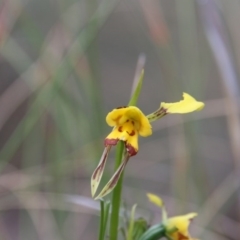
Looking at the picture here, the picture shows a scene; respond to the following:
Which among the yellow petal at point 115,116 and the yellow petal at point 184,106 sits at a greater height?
the yellow petal at point 115,116

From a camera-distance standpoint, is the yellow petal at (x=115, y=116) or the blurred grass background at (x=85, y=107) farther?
the blurred grass background at (x=85, y=107)

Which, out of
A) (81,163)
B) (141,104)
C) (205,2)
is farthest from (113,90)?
(205,2)

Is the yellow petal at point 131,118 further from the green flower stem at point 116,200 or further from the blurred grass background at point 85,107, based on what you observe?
the blurred grass background at point 85,107

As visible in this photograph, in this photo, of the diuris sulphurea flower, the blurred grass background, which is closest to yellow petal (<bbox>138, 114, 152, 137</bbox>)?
the diuris sulphurea flower

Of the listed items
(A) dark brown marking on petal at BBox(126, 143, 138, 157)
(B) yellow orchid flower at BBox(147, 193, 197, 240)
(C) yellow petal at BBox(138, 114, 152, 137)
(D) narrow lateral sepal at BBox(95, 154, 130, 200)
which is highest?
(C) yellow petal at BBox(138, 114, 152, 137)

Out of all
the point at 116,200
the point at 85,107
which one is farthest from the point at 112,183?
the point at 85,107

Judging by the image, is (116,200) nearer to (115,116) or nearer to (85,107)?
(115,116)

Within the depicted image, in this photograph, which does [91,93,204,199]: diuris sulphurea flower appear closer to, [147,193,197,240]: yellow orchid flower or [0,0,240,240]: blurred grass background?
[147,193,197,240]: yellow orchid flower

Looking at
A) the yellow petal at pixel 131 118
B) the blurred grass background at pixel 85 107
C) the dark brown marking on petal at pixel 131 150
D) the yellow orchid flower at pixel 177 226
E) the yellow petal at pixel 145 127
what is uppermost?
the blurred grass background at pixel 85 107

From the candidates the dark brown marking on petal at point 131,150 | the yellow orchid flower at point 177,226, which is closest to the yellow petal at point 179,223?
the yellow orchid flower at point 177,226

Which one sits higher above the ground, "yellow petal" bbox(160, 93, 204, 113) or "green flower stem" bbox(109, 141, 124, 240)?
"yellow petal" bbox(160, 93, 204, 113)
